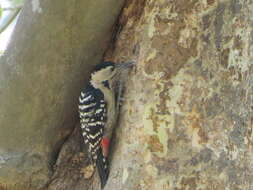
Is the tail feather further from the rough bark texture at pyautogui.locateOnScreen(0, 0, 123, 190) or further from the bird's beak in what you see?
the bird's beak

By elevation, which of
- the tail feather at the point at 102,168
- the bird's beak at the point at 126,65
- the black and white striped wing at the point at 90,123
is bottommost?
the tail feather at the point at 102,168

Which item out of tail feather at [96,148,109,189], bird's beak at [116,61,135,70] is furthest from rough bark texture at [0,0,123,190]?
tail feather at [96,148,109,189]

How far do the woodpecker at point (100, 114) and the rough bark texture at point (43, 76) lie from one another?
0.10 metres

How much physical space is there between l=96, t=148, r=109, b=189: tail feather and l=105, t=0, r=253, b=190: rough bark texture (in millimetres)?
141

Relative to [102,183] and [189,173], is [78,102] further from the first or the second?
[189,173]

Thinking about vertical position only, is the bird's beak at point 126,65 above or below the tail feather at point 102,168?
above

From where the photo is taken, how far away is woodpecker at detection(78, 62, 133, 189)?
3527 millimetres

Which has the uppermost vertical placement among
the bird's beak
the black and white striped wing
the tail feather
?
the bird's beak

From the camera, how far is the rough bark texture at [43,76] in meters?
3.30

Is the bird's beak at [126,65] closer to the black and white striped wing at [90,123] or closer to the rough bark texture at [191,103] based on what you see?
the rough bark texture at [191,103]

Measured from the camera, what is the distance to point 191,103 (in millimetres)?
3080

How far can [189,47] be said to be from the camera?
126 inches

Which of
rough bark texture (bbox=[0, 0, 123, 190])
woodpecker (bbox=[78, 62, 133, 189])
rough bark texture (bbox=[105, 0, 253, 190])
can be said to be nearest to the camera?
rough bark texture (bbox=[105, 0, 253, 190])

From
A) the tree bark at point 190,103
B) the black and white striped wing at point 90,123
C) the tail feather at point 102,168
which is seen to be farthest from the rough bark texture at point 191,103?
the black and white striped wing at point 90,123
